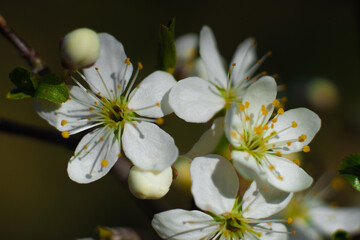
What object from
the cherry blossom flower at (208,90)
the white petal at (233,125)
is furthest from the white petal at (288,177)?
the cherry blossom flower at (208,90)

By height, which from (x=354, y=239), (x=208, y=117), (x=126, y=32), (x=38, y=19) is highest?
(x=38, y=19)

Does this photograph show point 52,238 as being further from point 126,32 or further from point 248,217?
point 248,217

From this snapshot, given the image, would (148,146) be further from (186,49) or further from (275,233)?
(186,49)

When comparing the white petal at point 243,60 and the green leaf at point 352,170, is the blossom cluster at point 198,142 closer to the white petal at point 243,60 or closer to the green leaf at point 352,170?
the green leaf at point 352,170

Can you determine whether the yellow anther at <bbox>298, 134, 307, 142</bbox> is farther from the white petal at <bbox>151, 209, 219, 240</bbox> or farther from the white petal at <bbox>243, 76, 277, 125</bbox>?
the white petal at <bbox>151, 209, 219, 240</bbox>

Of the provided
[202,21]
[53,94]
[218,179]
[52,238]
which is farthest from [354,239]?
[202,21]

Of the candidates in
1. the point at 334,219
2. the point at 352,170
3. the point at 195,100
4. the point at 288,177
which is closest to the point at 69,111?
the point at 195,100

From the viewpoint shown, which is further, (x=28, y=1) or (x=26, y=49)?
(x=28, y=1)
